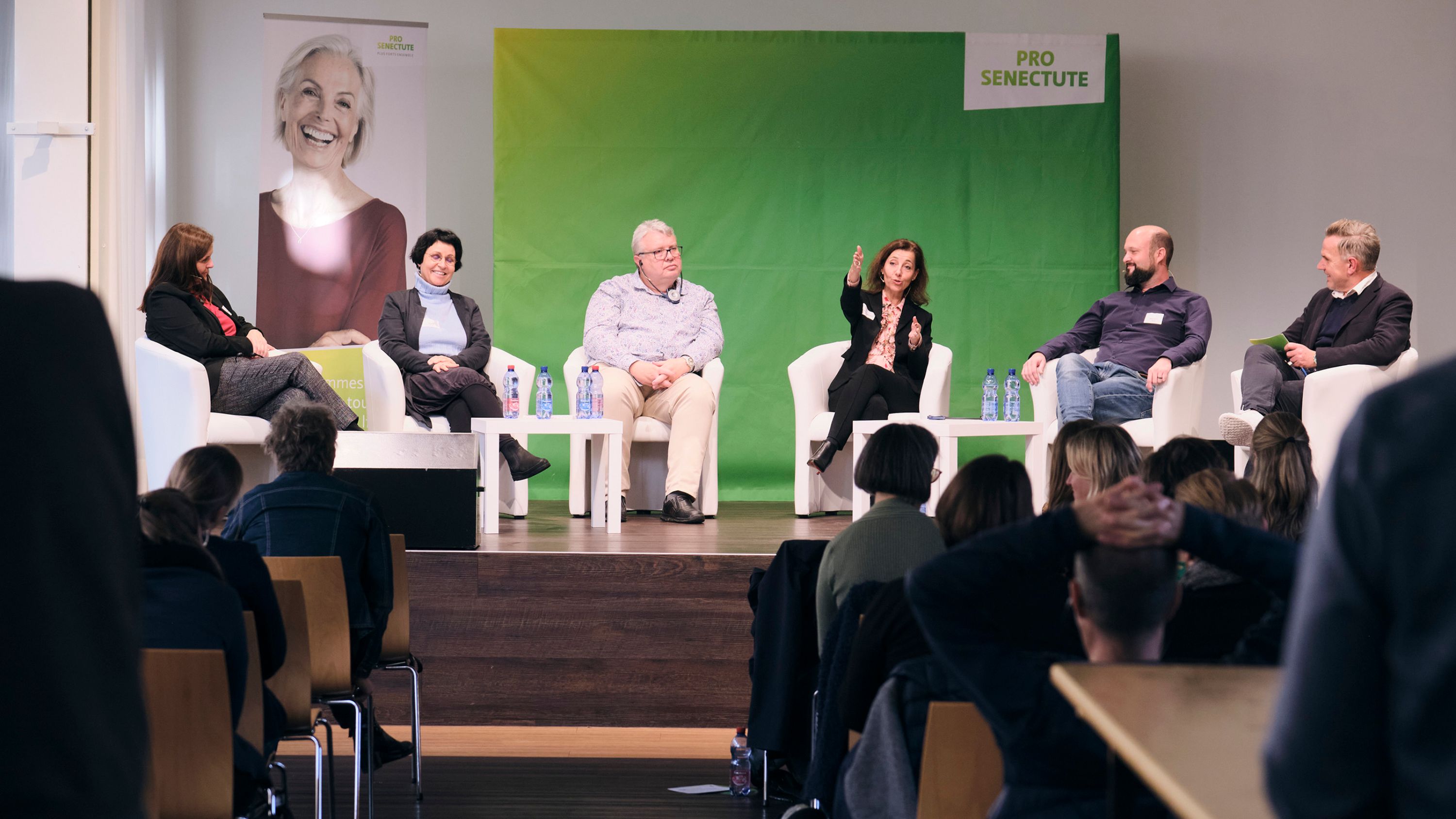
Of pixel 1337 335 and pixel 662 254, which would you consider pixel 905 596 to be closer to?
pixel 662 254

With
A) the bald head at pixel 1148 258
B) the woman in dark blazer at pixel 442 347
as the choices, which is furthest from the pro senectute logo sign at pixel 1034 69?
the woman in dark blazer at pixel 442 347

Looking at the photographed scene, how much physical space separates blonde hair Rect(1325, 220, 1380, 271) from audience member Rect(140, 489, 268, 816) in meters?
4.60

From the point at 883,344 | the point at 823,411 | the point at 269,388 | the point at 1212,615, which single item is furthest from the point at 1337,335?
the point at 269,388

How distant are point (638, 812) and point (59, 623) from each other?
267 centimetres

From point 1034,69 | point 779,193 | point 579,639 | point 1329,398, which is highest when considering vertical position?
point 1034,69

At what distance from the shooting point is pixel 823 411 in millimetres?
5418

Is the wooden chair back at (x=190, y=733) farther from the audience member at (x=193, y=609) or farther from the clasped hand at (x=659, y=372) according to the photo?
the clasped hand at (x=659, y=372)

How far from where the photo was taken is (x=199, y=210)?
6.60 metres

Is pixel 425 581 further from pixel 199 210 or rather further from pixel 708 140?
pixel 199 210

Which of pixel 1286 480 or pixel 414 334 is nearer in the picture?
pixel 1286 480

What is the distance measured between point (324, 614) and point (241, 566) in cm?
54

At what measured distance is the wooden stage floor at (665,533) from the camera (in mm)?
4027

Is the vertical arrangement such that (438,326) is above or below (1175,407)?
above

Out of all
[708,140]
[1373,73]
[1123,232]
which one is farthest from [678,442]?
[1373,73]
